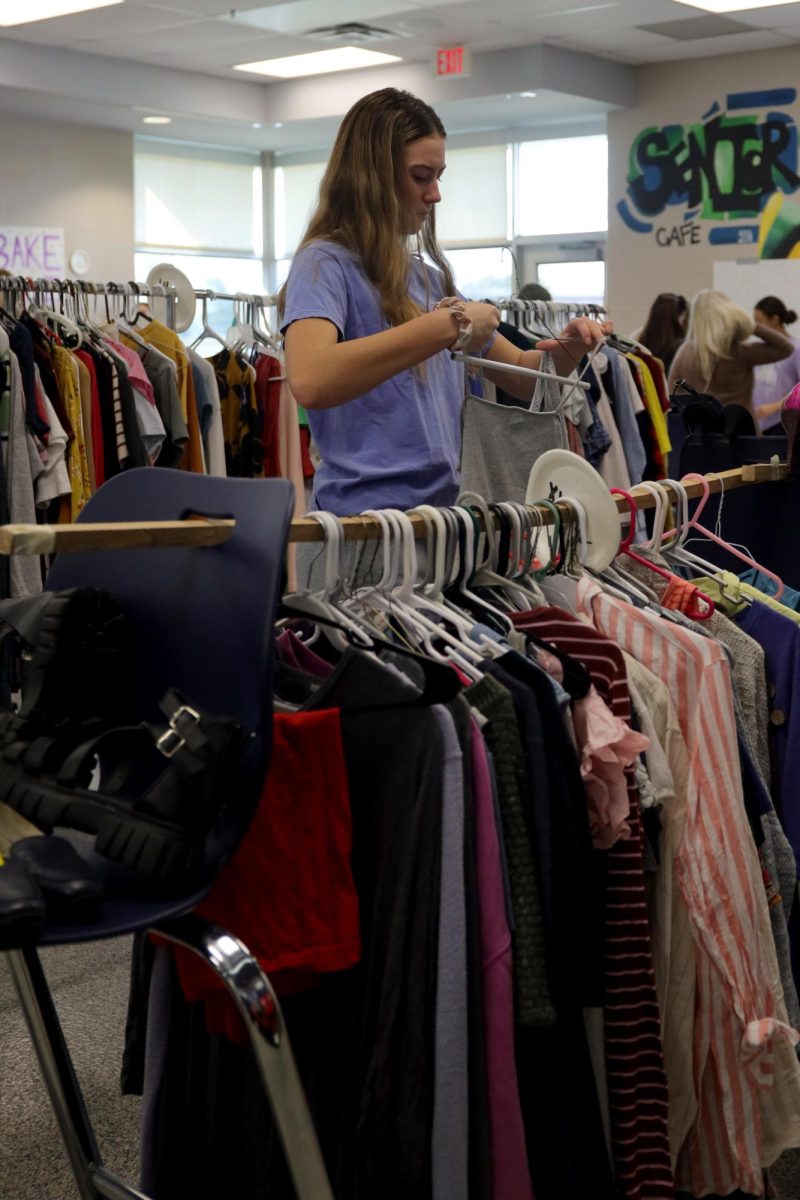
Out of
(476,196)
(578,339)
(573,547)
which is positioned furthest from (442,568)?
(476,196)

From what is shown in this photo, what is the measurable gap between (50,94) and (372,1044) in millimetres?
7823

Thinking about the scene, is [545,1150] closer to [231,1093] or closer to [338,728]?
[231,1093]

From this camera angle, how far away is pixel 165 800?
110 cm

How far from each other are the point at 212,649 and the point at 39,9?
6693mm

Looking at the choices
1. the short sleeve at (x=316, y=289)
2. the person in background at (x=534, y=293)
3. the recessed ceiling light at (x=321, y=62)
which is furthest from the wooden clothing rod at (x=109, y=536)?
the recessed ceiling light at (x=321, y=62)

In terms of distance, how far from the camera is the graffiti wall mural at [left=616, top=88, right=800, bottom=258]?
8195 mm

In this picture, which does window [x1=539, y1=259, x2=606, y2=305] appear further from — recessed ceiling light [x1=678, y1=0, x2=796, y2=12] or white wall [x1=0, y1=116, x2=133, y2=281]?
white wall [x1=0, y1=116, x2=133, y2=281]

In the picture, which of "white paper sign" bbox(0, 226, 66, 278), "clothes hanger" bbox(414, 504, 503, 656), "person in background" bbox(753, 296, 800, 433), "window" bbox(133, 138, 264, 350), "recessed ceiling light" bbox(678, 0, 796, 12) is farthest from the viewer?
"window" bbox(133, 138, 264, 350)

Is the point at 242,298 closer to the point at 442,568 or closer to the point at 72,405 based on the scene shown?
the point at 72,405

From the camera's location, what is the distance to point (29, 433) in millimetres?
3545

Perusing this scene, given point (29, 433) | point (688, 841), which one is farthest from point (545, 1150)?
point (29, 433)

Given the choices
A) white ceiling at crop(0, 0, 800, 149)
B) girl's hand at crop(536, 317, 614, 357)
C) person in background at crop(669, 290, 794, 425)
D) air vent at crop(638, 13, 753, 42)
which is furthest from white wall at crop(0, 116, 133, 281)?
girl's hand at crop(536, 317, 614, 357)

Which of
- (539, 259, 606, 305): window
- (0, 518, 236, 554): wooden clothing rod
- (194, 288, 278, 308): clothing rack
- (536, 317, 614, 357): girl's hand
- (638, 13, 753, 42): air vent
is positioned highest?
(638, 13, 753, 42): air vent

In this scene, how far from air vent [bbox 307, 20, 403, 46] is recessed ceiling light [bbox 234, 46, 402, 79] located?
14.0 inches
